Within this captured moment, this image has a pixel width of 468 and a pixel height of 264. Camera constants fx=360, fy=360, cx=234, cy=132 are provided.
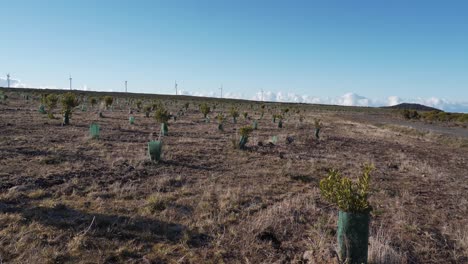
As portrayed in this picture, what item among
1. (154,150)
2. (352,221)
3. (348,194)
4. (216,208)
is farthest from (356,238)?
(154,150)

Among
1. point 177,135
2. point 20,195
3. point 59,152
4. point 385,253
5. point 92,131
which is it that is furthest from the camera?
point 177,135

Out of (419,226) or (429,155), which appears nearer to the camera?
(419,226)

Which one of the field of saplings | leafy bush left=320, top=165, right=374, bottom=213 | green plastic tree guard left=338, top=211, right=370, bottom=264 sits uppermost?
leafy bush left=320, top=165, right=374, bottom=213

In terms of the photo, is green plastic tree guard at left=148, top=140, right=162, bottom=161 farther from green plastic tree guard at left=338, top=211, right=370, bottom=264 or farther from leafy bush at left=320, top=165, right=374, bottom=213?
green plastic tree guard at left=338, top=211, right=370, bottom=264

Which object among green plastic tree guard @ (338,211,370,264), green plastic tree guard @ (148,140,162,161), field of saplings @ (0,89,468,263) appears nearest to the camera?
green plastic tree guard @ (338,211,370,264)

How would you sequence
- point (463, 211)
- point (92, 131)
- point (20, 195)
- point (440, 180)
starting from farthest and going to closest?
point (92, 131) < point (440, 180) < point (463, 211) < point (20, 195)

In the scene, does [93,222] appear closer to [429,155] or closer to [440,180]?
[440,180]

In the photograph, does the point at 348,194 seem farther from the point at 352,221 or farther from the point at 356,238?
the point at 356,238

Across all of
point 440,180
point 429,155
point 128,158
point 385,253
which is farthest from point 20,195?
point 429,155

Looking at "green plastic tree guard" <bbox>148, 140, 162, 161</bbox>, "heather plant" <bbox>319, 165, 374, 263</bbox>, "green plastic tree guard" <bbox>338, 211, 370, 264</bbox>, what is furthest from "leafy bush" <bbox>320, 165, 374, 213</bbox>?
"green plastic tree guard" <bbox>148, 140, 162, 161</bbox>

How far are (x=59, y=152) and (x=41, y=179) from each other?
12.2ft

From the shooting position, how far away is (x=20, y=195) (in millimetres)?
7316

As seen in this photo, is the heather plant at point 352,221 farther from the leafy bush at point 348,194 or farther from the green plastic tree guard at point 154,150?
the green plastic tree guard at point 154,150

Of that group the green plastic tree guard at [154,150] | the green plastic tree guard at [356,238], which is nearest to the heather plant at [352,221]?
the green plastic tree guard at [356,238]
